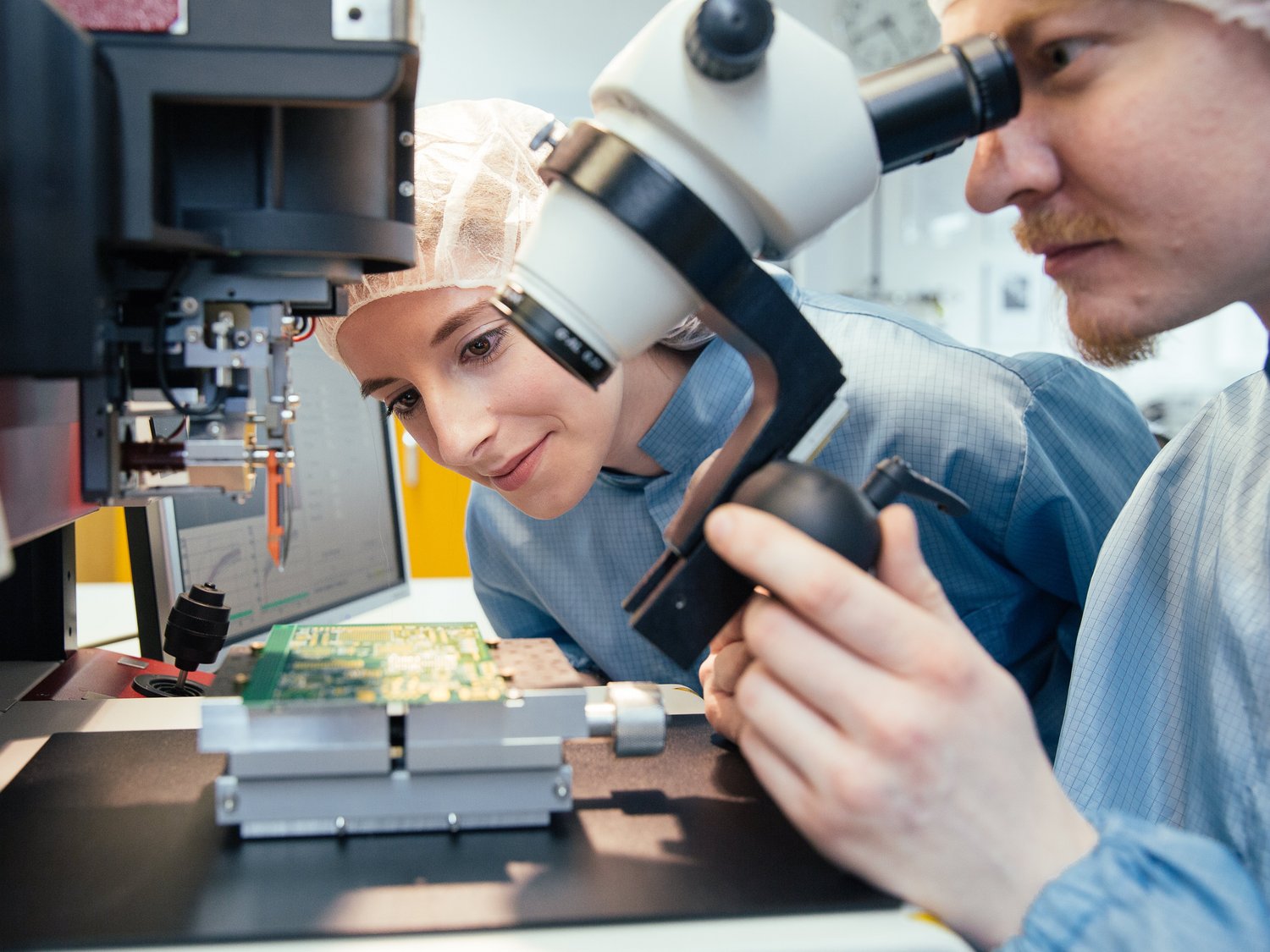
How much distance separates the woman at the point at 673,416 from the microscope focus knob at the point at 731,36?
1.73ft

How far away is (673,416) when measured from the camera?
1169mm

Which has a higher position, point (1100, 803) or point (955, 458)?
point (955, 458)

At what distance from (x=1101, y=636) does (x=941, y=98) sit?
0.49 metres

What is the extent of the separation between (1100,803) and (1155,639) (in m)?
0.14

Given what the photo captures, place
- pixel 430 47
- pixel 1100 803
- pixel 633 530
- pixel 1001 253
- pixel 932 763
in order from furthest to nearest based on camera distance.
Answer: pixel 1001 253 → pixel 430 47 → pixel 633 530 → pixel 1100 803 → pixel 932 763

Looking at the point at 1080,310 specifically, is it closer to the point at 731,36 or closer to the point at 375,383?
the point at 731,36

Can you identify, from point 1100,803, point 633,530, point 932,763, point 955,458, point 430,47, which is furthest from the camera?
point 430,47

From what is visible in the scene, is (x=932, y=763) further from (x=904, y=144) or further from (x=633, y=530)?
(x=633, y=530)

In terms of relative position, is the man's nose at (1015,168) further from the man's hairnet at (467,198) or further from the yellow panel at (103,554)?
the yellow panel at (103,554)

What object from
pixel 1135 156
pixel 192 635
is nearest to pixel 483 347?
pixel 192 635

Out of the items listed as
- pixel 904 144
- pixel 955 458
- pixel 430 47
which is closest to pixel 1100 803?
pixel 955 458

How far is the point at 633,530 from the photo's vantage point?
1.27m

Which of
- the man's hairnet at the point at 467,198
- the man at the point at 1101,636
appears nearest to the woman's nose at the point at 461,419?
the man's hairnet at the point at 467,198

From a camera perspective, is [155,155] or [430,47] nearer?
[155,155]
